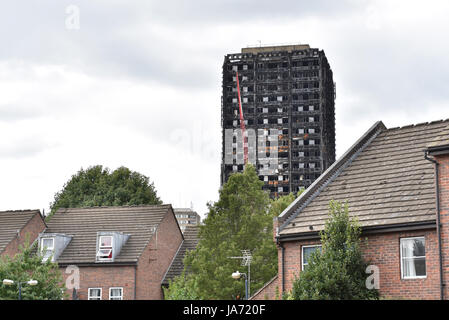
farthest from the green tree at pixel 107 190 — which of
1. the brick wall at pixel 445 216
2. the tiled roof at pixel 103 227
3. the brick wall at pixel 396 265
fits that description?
the brick wall at pixel 445 216

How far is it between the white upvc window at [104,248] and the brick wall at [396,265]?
23270 millimetres

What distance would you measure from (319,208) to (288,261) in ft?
8.80

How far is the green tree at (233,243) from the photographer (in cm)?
3497

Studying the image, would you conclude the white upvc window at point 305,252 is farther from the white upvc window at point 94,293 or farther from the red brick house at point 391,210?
the white upvc window at point 94,293

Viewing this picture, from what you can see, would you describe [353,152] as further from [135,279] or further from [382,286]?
[135,279]

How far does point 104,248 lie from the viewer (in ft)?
156

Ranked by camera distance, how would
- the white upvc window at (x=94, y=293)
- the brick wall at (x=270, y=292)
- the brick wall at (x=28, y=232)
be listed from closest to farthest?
the brick wall at (x=270, y=292) → the white upvc window at (x=94, y=293) → the brick wall at (x=28, y=232)

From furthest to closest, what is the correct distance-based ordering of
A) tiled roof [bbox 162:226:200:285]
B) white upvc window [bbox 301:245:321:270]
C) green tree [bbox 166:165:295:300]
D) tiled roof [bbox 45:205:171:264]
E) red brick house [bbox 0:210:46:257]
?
1. tiled roof [bbox 162:226:200:285]
2. red brick house [bbox 0:210:46:257]
3. tiled roof [bbox 45:205:171:264]
4. green tree [bbox 166:165:295:300]
5. white upvc window [bbox 301:245:321:270]

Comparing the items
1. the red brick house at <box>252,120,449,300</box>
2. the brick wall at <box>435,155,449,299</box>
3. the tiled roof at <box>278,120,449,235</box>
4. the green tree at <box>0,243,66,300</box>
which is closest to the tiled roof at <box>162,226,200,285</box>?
the green tree at <box>0,243,66,300</box>

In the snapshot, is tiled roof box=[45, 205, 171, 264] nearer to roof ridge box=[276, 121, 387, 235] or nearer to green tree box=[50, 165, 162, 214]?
green tree box=[50, 165, 162, 214]

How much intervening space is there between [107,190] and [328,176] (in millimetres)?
42857

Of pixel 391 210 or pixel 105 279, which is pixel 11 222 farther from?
pixel 391 210

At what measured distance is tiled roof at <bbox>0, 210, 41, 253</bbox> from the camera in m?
49.8
